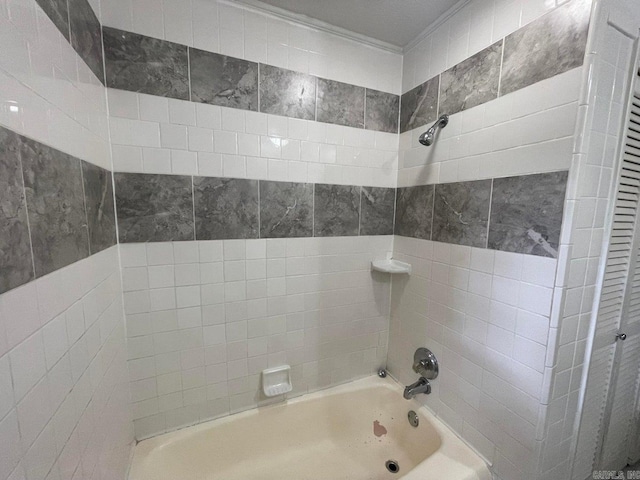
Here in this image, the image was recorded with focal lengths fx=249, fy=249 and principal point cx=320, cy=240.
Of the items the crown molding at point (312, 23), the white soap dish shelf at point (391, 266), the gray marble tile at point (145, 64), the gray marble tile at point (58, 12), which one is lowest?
the white soap dish shelf at point (391, 266)

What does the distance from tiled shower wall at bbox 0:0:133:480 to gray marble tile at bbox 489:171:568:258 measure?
4.26 feet

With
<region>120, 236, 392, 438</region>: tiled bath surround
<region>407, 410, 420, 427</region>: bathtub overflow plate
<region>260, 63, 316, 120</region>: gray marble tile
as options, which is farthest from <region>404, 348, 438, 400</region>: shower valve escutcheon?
<region>260, 63, 316, 120</region>: gray marble tile

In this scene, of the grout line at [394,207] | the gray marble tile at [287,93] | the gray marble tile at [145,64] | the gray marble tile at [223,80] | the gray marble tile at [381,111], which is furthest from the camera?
the grout line at [394,207]

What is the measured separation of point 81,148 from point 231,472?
1.51m

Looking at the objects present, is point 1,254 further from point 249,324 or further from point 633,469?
point 633,469

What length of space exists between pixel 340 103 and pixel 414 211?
2.24 ft

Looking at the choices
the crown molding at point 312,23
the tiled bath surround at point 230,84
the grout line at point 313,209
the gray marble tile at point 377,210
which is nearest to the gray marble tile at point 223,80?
the tiled bath surround at point 230,84

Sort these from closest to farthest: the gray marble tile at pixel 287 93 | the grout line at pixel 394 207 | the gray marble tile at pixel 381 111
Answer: the gray marble tile at pixel 287 93 → the gray marble tile at pixel 381 111 → the grout line at pixel 394 207

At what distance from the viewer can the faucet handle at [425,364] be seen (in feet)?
4.05

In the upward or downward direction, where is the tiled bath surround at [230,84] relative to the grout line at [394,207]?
upward

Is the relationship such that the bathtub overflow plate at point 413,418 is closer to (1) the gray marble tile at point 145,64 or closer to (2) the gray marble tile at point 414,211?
(2) the gray marble tile at point 414,211

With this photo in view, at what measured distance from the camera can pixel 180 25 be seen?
99 cm

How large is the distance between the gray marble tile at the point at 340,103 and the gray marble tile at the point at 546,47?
2.05 feet

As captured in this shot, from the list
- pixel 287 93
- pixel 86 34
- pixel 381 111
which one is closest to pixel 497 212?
pixel 381 111
